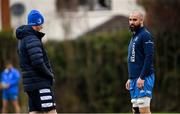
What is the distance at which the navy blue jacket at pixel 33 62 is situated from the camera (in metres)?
12.2

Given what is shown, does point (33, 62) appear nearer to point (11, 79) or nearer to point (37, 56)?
point (37, 56)

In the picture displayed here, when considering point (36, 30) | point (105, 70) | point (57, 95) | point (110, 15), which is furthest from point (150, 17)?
point (36, 30)

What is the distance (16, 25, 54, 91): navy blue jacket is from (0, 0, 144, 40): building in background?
75.4 ft

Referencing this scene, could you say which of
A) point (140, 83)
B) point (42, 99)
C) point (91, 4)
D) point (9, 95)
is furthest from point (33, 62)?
point (91, 4)

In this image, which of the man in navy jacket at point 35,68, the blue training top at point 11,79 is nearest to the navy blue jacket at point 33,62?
the man in navy jacket at point 35,68

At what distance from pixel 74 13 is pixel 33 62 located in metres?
24.5

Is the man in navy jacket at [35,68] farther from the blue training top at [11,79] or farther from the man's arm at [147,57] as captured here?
the blue training top at [11,79]

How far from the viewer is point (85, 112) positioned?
29.0 meters

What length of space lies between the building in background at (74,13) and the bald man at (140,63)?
2298 cm

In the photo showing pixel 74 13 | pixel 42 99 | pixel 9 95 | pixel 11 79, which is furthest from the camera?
pixel 74 13

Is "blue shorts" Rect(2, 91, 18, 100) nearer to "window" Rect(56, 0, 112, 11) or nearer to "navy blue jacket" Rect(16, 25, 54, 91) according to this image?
"navy blue jacket" Rect(16, 25, 54, 91)

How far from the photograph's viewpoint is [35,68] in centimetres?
1230

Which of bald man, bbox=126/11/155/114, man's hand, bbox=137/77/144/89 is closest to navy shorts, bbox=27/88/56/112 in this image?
bald man, bbox=126/11/155/114

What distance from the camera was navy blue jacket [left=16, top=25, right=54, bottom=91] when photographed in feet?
40.1
